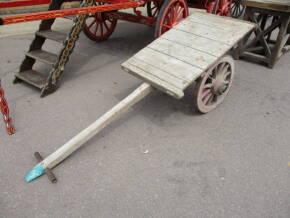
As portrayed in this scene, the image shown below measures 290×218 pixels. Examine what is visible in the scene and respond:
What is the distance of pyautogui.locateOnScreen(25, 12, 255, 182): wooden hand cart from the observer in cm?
219

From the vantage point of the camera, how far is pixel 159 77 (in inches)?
93.1

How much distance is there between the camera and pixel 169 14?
3.70 m

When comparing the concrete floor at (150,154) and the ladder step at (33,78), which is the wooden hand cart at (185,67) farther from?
the ladder step at (33,78)

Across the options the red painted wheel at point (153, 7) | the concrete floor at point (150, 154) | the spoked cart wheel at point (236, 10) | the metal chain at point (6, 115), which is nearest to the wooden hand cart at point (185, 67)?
the concrete floor at point (150, 154)

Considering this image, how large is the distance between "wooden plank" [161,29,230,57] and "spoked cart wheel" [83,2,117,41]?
213 cm

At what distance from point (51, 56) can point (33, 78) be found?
396 mm

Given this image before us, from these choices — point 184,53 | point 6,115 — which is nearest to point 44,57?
point 6,115

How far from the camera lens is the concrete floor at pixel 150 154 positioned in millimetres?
1907

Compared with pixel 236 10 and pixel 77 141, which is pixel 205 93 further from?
pixel 236 10

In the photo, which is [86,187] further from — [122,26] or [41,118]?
[122,26]

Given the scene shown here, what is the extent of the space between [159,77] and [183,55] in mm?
422

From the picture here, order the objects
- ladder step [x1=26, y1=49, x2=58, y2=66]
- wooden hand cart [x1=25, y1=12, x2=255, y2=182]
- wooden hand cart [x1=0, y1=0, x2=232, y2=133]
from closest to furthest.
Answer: wooden hand cart [x1=25, y1=12, x2=255, y2=182], wooden hand cart [x1=0, y1=0, x2=232, y2=133], ladder step [x1=26, y1=49, x2=58, y2=66]

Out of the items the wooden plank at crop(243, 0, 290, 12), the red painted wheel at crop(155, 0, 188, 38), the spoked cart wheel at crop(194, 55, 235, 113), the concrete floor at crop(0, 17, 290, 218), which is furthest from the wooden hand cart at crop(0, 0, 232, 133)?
the spoked cart wheel at crop(194, 55, 235, 113)

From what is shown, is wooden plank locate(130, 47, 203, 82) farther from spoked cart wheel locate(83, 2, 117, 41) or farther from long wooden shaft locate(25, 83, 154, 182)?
spoked cart wheel locate(83, 2, 117, 41)
